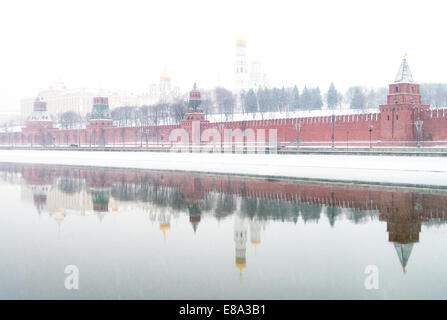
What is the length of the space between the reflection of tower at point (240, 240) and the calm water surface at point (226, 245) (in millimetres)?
14

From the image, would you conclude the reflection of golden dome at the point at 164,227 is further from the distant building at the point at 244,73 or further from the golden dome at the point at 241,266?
the distant building at the point at 244,73

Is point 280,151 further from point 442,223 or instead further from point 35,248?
point 35,248

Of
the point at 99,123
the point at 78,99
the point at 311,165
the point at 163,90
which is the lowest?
the point at 311,165

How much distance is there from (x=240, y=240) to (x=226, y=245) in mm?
348

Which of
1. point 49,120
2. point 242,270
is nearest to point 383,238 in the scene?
point 242,270

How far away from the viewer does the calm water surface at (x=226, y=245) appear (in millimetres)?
4332

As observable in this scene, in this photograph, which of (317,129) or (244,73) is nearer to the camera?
(317,129)

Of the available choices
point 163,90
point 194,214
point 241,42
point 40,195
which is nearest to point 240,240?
point 194,214

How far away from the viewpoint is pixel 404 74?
2027cm

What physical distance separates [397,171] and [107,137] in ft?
74.7

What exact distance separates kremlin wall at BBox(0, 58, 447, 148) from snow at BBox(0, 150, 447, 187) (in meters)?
3.27

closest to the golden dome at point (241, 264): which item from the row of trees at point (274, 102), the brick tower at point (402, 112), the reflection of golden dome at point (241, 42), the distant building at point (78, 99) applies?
the brick tower at point (402, 112)

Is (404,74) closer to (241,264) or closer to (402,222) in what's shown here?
(402,222)

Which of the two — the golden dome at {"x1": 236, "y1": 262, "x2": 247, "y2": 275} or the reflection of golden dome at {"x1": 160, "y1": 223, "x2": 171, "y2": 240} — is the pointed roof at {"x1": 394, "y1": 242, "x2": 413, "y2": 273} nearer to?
the golden dome at {"x1": 236, "y1": 262, "x2": 247, "y2": 275}
